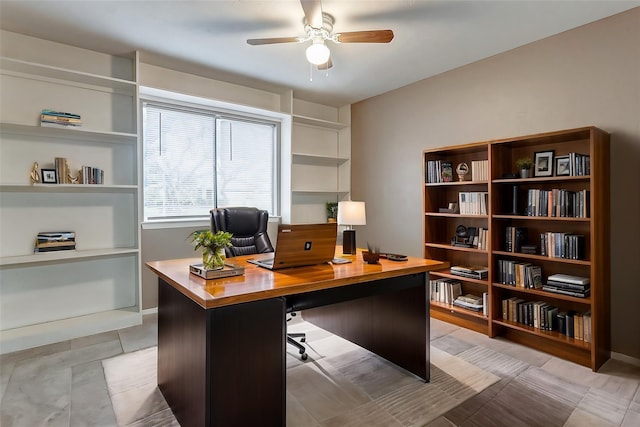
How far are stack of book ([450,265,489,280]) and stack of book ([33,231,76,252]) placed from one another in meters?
3.56

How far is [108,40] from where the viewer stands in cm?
302

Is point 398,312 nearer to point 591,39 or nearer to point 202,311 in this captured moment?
point 202,311

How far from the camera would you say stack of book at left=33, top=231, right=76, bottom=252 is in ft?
9.89

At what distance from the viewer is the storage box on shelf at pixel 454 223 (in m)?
3.23

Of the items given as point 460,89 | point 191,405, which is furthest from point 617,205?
point 191,405

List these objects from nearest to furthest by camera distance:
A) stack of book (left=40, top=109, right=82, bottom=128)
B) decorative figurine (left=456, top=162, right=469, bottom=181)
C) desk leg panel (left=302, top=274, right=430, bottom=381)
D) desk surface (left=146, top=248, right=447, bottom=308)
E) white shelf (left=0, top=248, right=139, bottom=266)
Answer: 1. desk surface (left=146, top=248, right=447, bottom=308)
2. desk leg panel (left=302, top=274, right=430, bottom=381)
3. white shelf (left=0, top=248, right=139, bottom=266)
4. stack of book (left=40, top=109, right=82, bottom=128)
5. decorative figurine (left=456, top=162, right=469, bottom=181)

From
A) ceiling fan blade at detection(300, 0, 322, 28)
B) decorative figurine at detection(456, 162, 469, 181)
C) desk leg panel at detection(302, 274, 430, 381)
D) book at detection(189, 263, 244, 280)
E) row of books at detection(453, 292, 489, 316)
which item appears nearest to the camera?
book at detection(189, 263, 244, 280)

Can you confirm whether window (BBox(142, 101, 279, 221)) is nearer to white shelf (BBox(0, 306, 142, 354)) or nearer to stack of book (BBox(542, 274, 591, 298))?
white shelf (BBox(0, 306, 142, 354))

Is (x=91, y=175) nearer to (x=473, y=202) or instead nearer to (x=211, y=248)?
(x=211, y=248)

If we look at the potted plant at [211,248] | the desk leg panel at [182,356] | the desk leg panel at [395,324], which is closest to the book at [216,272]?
the potted plant at [211,248]

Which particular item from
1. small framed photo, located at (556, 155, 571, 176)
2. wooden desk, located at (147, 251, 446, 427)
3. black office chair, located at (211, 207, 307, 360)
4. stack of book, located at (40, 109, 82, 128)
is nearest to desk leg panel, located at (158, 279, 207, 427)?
wooden desk, located at (147, 251, 446, 427)

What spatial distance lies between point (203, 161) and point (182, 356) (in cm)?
277

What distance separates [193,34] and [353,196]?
2837mm

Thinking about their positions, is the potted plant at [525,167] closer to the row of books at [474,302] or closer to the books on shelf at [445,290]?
the row of books at [474,302]
